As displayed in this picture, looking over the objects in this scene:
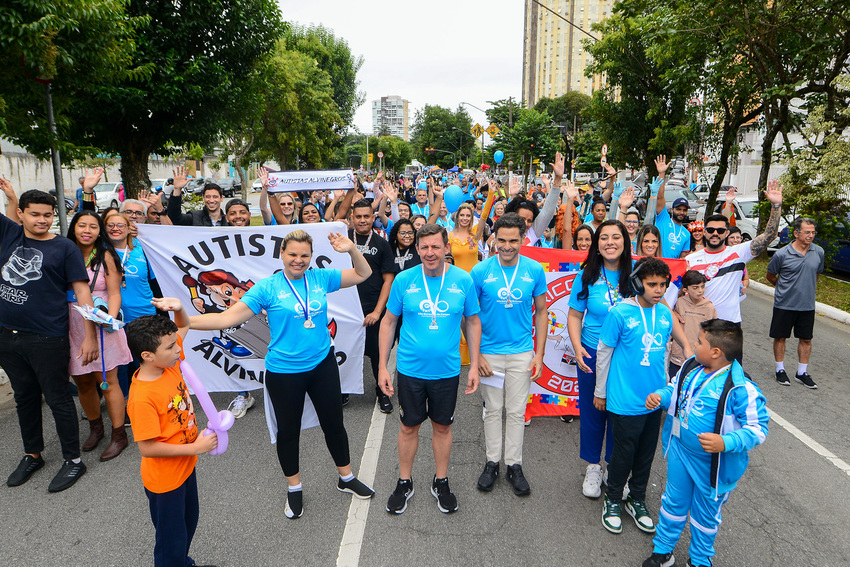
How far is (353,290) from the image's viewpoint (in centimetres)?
498

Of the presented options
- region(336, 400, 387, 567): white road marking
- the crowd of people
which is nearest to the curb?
the crowd of people

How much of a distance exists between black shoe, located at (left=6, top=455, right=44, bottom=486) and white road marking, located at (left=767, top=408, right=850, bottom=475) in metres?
6.16

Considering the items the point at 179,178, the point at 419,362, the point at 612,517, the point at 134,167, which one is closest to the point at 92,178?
the point at 179,178

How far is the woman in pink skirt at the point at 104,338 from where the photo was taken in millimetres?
4250

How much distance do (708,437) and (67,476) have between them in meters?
4.23

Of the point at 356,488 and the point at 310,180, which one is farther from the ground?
the point at 310,180

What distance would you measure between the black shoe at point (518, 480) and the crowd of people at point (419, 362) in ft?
0.07

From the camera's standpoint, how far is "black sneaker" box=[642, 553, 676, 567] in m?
2.98

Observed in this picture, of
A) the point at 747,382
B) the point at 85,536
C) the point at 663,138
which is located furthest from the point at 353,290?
the point at 663,138

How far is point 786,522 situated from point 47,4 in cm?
724

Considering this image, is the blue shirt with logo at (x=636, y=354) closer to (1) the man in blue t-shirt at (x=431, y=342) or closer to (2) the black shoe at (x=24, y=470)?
(1) the man in blue t-shirt at (x=431, y=342)

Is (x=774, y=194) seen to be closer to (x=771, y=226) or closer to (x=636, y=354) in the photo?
(x=771, y=226)

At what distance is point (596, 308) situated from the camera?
381cm

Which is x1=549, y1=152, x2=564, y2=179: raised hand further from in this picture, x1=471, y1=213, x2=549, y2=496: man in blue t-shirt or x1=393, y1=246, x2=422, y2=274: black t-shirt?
x1=471, y1=213, x2=549, y2=496: man in blue t-shirt
